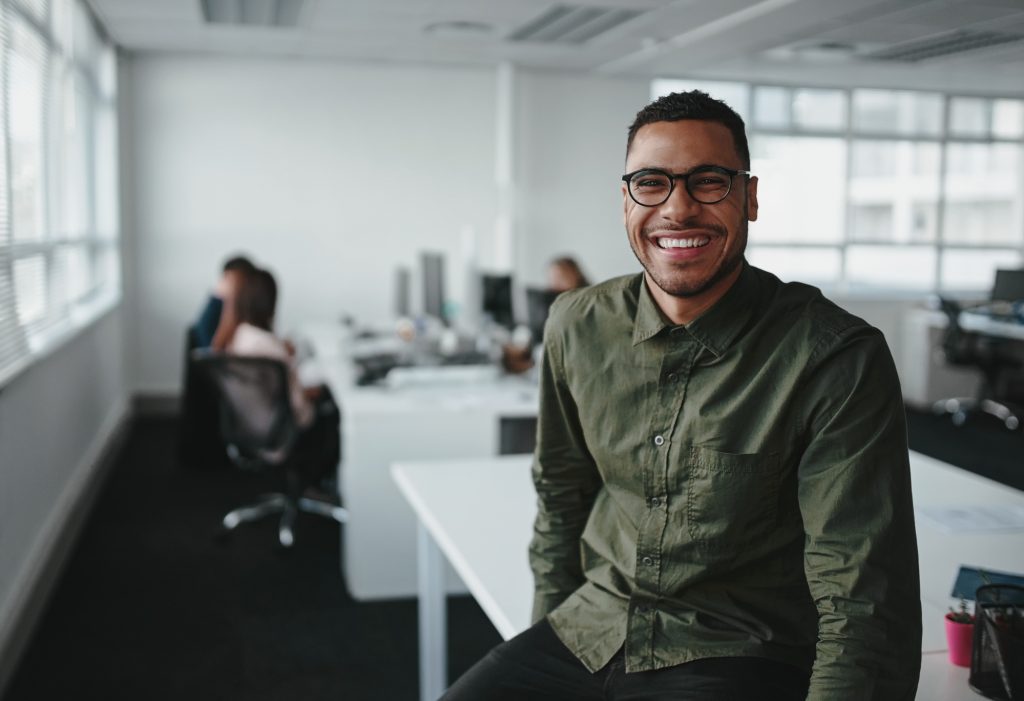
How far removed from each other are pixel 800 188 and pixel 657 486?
58cm

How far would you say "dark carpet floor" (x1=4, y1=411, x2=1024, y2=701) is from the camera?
3041mm

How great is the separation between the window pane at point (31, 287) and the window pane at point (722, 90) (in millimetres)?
3106

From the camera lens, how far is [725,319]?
1533mm

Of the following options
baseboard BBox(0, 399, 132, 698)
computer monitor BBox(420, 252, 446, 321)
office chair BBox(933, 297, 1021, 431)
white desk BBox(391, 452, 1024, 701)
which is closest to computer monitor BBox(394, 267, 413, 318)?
computer monitor BBox(420, 252, 446, 321)

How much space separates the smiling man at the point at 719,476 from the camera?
4.41 feet

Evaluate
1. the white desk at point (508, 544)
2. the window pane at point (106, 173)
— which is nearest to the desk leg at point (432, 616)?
the white desk at point (508, 544)

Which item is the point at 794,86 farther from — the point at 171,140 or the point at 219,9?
the point at 171,140

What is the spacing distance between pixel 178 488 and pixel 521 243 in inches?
141

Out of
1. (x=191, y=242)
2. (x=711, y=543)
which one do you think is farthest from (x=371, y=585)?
(x=191, y=242)

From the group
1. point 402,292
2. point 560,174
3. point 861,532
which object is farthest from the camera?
point 560,174

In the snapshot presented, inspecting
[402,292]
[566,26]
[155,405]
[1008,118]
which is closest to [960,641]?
[1008,118]

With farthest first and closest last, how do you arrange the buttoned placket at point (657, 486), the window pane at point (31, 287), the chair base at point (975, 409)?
the window pane at point (31, 287) → the chair base at point (975, 409) → the buttoned placket at point (657, 486)

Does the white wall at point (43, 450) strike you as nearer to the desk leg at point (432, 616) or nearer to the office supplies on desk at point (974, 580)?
the desk leg at point (432, 616)

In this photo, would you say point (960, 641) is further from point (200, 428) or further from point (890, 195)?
point (200, 428)
